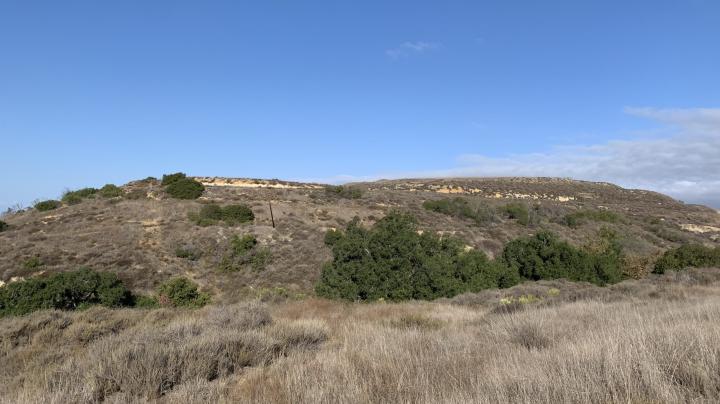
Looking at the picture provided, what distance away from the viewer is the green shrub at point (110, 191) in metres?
41.8

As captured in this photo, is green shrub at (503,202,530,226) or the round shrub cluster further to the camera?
green shrub at (503,202,530,226)

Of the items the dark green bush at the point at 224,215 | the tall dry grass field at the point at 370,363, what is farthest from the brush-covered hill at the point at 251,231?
the tall dry grass field at the point at 370,363

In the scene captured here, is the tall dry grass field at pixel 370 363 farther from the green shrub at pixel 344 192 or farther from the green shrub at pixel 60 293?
the green shrub at pixel 344 192

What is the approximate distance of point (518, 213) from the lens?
4562cm

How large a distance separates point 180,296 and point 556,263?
57.9 feet

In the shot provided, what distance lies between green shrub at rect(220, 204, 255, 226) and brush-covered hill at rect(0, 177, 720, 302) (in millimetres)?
518

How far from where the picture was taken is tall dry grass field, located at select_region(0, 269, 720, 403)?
3740 millimetres

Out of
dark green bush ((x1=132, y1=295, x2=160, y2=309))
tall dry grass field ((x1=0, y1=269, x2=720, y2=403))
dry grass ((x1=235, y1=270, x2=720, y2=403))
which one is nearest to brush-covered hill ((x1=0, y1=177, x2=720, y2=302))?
dark green bush ((x1=132, y1=295, x2=160, y2=309))

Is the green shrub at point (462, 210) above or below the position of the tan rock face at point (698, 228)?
above

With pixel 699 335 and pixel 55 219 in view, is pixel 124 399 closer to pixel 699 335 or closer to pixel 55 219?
pixel 699 335

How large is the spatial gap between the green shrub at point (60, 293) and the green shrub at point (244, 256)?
352 inches

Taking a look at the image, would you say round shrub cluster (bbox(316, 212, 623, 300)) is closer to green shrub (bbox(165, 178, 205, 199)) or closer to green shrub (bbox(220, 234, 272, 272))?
green shrub (bbox(220, 234, 272, 272))

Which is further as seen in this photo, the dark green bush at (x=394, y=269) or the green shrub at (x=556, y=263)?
the green shrub at (x=556, y=263)

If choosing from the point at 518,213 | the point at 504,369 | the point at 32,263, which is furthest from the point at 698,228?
the point at 32,263
